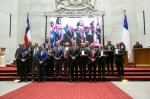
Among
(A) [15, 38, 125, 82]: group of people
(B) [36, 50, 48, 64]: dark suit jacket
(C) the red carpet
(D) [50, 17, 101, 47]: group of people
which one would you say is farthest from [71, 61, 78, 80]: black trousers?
(D) [50, 17, 101, 47]: group of people

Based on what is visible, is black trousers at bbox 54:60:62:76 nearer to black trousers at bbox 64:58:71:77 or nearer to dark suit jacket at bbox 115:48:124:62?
black trousers at bbox 64:58:71:77

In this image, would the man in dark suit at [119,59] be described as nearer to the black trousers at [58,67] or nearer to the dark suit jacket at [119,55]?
the dark suit jacket at [119,55]

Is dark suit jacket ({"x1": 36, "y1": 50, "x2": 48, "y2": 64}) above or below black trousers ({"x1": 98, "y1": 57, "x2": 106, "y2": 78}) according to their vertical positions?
above

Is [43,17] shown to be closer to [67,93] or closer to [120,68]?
[120,68]

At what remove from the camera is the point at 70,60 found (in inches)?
428

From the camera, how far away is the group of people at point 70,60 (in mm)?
10820

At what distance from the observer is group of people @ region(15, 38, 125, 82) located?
1082 centimetres

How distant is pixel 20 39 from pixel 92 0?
18.6ft

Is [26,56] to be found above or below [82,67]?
above

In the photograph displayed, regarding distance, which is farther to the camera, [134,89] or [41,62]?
[41,62]

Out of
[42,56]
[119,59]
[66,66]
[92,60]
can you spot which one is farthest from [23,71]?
[119,59]

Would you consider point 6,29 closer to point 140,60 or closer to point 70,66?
point 70,66

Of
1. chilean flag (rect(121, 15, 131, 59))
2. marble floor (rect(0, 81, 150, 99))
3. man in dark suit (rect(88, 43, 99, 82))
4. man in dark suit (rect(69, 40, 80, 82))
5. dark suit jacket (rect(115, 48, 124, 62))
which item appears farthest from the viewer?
chilean flag (rect(121, 15, 131, 59))

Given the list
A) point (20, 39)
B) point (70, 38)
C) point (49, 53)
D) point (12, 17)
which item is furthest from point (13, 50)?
point (49, 53)
